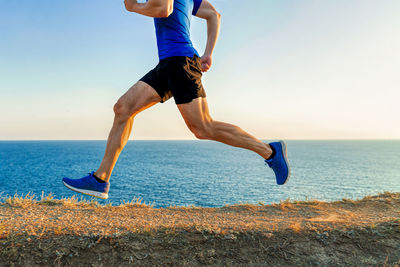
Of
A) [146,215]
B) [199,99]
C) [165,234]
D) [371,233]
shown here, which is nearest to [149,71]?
[199,99]

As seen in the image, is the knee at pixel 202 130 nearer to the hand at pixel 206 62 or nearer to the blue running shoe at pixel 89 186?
the hand at pixel 206 62

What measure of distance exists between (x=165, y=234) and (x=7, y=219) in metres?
1.92

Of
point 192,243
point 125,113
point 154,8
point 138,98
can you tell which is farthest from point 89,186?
point 154,8

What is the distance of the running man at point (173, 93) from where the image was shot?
2545 millimetres

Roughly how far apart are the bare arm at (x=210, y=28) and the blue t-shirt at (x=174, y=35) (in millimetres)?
494

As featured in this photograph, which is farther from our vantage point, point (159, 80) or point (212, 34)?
point (212, 34)

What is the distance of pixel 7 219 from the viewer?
10.2 feet

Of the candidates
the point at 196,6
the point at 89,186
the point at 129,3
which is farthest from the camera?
the point at 196,6

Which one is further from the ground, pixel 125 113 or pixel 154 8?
pixel 154 8

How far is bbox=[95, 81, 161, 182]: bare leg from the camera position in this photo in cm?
273

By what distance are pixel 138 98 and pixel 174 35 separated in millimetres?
720

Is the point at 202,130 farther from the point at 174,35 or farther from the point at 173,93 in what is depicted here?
the point at 174,35

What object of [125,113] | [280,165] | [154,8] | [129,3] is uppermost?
[129,3]

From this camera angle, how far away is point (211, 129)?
2.76m
